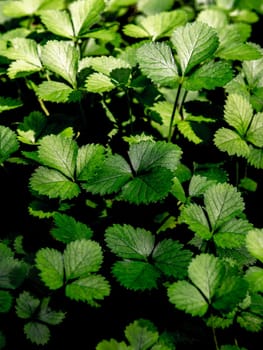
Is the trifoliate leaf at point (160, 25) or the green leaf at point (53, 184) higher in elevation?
the trifoliate leaf at point (160, 25)

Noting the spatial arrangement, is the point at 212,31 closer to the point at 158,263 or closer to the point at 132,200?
the point at 132,200

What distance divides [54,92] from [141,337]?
3.46 ft

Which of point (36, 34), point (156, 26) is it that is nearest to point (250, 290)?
point (156, 26)

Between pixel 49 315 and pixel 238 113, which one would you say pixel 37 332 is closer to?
pixel 49 315

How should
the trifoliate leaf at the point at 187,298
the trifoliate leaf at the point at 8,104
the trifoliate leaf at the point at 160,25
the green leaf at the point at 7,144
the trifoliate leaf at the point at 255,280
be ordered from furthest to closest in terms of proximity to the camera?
the trifoliate leaf at the point at 160,25, the trifoliate leaf at the point at 8,104, the green leaf at the point at 7,144, the trifoliate leaf at the point at 255,280, the trifoliate leaf at the point at 187,298

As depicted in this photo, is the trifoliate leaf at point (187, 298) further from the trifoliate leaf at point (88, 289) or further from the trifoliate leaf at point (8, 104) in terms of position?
the trifoliate leaf at point (8, 104)

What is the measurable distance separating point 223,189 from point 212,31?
0.64 m

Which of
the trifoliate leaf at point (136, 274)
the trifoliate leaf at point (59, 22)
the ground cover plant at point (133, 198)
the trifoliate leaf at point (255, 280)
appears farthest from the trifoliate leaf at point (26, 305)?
the trifoliate leaf at point (59, 22)

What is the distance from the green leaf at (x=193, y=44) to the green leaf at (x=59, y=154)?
54 cm

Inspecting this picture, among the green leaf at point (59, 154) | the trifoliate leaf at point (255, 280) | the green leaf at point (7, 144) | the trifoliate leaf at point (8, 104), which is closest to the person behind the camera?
the trifoliate leaf at point (255, 280)

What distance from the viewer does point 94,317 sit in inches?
54.0

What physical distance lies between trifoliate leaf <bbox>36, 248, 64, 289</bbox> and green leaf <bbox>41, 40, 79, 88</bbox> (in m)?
0.82

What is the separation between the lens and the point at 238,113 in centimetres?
153

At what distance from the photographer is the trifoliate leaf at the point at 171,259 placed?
1.21 m
